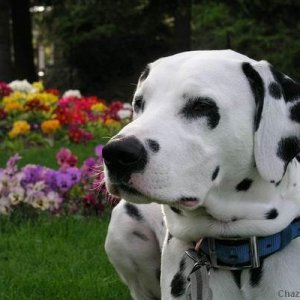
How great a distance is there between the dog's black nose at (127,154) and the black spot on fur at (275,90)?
2.12 ft

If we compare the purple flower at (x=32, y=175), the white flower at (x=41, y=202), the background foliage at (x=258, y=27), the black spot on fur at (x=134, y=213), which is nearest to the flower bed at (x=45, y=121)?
the purple flower at (x=32, y=175)

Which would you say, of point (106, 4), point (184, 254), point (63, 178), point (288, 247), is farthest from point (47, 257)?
point (106, 4)

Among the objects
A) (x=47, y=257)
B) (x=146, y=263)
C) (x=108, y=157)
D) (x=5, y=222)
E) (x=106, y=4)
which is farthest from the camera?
(x=106, y=4)

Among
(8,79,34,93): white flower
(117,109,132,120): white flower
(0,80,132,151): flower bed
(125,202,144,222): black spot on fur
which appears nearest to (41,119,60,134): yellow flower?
(0,80,132,151): flower bed

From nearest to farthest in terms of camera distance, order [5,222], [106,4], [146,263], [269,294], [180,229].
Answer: [269,294], [180,229], [146,263], [5,222], [106,4]

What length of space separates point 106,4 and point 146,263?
49.2 ft

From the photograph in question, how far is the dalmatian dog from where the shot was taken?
2.86 meters

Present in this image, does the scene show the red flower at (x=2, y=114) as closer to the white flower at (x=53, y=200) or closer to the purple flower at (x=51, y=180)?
the purple flower at (x=51, y=180)

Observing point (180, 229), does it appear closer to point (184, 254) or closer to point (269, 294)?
point (184, 254)

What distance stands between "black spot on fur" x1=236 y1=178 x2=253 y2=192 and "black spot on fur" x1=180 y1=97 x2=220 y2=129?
30 cm

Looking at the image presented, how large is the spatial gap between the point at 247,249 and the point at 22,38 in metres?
18.1

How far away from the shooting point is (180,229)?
3328mm

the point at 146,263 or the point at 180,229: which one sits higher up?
the point at 180,229

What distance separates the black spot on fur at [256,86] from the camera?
309 centimetres
